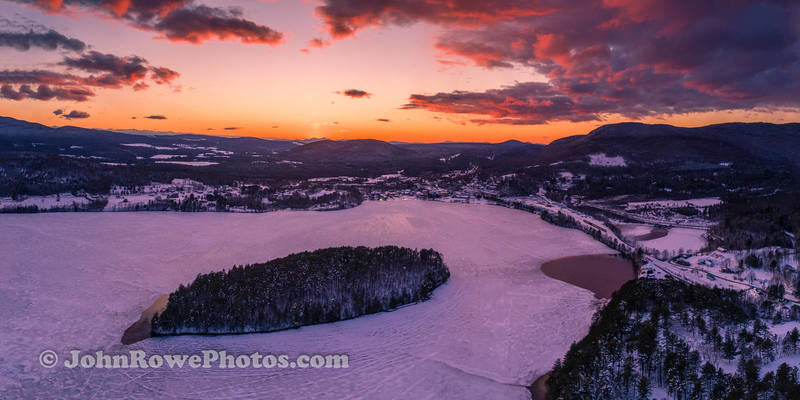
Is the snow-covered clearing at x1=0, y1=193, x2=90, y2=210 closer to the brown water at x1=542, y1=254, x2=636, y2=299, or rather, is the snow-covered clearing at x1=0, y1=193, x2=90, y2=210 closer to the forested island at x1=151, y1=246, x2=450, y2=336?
the forested island at x1=151, y1=246, x2=450, y2=336

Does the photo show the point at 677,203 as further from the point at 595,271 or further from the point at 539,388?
the point at 539,388

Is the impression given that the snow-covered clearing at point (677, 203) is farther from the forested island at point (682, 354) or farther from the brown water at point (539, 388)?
the brown water at point (539, 388)

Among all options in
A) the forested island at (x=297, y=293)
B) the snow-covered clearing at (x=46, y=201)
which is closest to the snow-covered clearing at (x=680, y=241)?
the forested island at (x=297, y=293)

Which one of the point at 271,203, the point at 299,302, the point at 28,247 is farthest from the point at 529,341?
the point at 271,203

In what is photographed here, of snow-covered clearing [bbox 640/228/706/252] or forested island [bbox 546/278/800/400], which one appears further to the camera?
snow-covered clearing [bbox 640/228/706/252]

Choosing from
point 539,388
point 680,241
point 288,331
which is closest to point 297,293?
point 288,331

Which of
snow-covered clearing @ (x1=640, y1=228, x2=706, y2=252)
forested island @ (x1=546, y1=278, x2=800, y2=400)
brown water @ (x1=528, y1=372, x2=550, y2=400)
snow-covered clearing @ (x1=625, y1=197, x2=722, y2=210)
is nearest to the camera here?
forested island @ (x1=546, y1=278, x2=800, y2=400)

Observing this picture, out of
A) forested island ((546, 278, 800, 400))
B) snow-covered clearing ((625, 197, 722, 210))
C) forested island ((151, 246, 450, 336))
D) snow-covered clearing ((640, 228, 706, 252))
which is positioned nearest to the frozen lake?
forested island ((151, 246, 450, 336))
